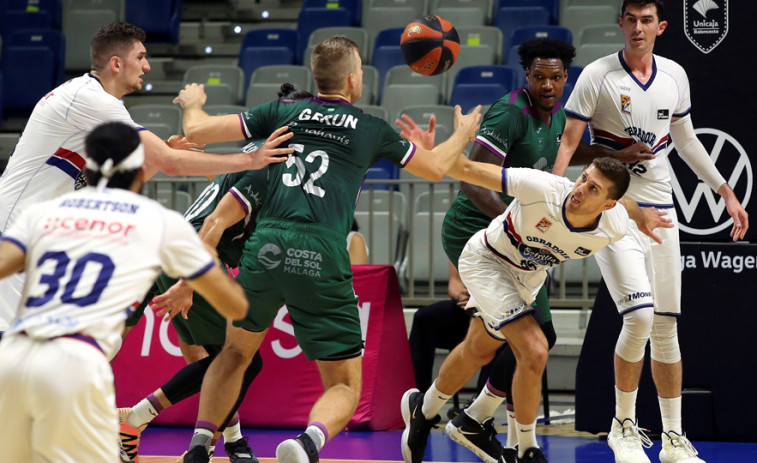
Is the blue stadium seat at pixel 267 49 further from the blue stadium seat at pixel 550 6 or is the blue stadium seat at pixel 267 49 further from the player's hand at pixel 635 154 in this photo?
the player's hand at pixel 635 154

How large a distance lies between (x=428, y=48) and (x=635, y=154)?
142cm

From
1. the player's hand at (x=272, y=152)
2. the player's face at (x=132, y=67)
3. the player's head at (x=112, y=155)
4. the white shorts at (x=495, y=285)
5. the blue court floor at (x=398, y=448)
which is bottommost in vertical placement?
the blue court floor at (x=398, y=448)

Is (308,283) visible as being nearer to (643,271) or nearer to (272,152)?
(272,152)

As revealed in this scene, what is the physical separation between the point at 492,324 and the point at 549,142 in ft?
4.03

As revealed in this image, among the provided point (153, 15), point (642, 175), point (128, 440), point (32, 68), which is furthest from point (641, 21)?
point (153, 15)

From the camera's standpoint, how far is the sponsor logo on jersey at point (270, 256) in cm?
459

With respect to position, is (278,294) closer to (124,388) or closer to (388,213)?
(124,388)

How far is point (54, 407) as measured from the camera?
300 cm

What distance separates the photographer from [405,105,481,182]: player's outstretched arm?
4.75 metres

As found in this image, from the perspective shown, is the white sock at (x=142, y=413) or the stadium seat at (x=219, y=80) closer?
the white sock at (x=142, y=413)

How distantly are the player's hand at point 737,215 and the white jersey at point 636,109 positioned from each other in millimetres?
438

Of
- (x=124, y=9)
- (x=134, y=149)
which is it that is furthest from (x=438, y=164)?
(x=124, y=9)

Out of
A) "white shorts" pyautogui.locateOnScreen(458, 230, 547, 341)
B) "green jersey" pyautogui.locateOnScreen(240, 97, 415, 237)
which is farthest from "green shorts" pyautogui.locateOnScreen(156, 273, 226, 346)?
"white shorts" pyautogui.locateOnScreen(458, 230, 547, 341)

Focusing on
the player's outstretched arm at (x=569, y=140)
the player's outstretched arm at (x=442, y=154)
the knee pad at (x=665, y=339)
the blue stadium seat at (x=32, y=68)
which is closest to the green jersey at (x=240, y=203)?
the player's outstretched arm at (x=442, y=154)
